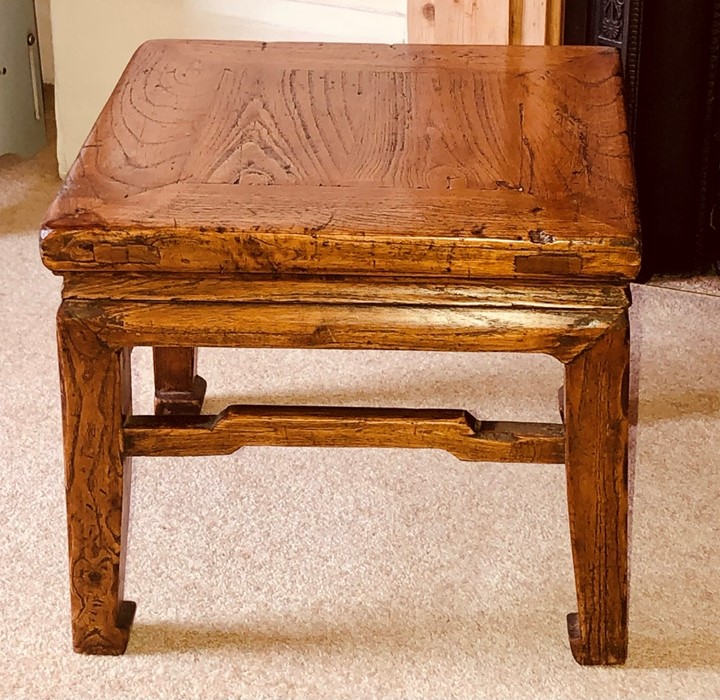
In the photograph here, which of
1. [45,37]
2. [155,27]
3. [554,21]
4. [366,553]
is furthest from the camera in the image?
[45,37]

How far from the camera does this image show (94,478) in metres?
0.84

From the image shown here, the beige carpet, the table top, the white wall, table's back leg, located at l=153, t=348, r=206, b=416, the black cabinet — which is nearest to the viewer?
the table top

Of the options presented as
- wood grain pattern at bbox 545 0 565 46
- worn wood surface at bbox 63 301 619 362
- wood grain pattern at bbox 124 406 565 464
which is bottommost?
wood grain pattern at bbox 124 406 565 464

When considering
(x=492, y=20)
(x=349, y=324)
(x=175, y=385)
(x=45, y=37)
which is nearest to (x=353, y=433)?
(x=349, y=324)

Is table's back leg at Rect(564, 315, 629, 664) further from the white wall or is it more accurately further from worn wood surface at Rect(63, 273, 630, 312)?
the white wall

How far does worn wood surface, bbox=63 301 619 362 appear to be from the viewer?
782 mm

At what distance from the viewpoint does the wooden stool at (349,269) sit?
0.76 m

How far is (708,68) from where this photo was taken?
1367mm

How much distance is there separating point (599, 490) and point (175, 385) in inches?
20.3

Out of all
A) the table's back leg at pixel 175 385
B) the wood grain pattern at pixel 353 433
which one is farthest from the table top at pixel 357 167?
the table's back leg at pixel 175 385

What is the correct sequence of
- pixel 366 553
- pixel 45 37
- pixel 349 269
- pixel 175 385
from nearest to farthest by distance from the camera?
pixel 349 269 < pixel 366 553 < pixel 175 385 < pixel 45 37

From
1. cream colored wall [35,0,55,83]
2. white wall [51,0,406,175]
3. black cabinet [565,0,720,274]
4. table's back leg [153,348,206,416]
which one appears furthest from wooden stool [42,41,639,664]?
cream colored wall [35,0,55,83]

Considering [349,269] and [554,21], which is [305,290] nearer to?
[349,269]

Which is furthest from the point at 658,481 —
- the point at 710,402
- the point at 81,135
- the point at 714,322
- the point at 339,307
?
the point at 81,135
